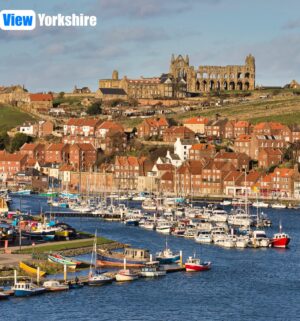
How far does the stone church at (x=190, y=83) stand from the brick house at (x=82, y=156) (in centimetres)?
2776

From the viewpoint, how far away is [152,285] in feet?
157

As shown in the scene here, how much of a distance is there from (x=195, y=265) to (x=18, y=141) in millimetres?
75734

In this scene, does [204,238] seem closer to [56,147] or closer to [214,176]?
[214,176]

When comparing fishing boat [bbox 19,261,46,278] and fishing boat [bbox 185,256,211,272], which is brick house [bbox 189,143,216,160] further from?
fishing boat [bbox 19,261,46,278]

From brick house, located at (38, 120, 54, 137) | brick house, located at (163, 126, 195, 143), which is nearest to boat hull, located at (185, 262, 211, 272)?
brick house, located at (163, 126, 195, 143)

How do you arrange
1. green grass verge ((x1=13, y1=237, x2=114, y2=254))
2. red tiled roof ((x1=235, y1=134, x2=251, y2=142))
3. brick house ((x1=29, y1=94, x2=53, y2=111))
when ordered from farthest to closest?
brick house ((x1=29, y1=94, x2=53, y2=111)) < red tiled roof ((x1=235, y1=134, x2=251, y2=142)) < green grass verge ((x1=13, y1=237, x2=114, y2=254))

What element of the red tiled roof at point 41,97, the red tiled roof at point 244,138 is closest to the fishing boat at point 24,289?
the red tiled roof at point 244,138

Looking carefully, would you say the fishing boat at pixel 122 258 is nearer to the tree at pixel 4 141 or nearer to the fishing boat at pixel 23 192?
the fishing boat at pixel 23 192

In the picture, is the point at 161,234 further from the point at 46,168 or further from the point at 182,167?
the point at 46,168

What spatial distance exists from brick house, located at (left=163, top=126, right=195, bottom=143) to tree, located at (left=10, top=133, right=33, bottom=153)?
19.0m

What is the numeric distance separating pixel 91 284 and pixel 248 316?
763 cm

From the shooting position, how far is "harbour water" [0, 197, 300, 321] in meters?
42.1

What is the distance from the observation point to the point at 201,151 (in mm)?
103875

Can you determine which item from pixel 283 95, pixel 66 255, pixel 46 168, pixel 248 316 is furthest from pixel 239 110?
pixel 248 316
